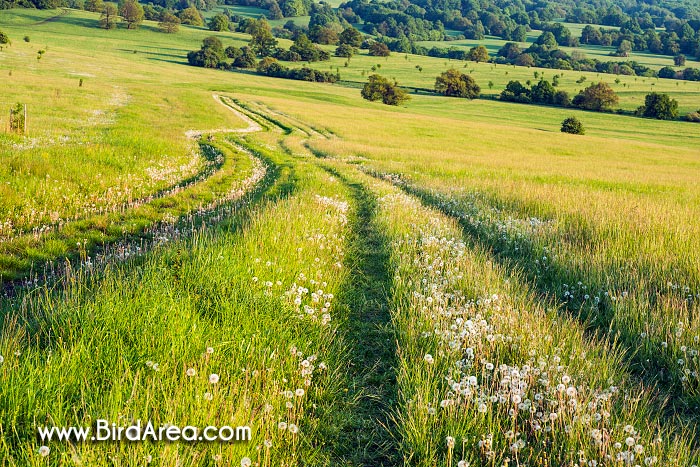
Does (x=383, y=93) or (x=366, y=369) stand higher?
(x=383, y=93)

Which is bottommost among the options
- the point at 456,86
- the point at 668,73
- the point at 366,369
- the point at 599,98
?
the point at 366,369

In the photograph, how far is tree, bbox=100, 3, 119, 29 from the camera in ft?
515

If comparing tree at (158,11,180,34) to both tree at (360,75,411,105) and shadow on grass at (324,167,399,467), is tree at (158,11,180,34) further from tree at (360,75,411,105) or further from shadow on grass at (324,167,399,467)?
shadow on grass at (324,167,399,467)

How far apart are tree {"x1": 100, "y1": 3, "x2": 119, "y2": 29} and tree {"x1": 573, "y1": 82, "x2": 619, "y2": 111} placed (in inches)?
5722

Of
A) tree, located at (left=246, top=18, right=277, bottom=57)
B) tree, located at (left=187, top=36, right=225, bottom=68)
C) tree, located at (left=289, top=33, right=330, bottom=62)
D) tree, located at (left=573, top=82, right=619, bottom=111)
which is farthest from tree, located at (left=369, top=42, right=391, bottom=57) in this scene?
tree, located at (left=573, top=82, right=619, bottom=111)

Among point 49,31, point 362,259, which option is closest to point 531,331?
point 362,259

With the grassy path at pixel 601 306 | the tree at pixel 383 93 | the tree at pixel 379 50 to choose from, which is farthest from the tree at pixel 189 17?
the grassy path at pixel 601 306

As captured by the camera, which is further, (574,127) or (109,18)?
(109,18)

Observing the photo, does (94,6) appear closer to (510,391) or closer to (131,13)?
(131,13)

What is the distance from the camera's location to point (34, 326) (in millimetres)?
4703

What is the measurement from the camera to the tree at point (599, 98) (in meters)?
108

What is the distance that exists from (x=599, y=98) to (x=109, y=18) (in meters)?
153

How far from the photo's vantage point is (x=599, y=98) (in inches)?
4274

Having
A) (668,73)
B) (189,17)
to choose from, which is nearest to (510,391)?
(668,73)
